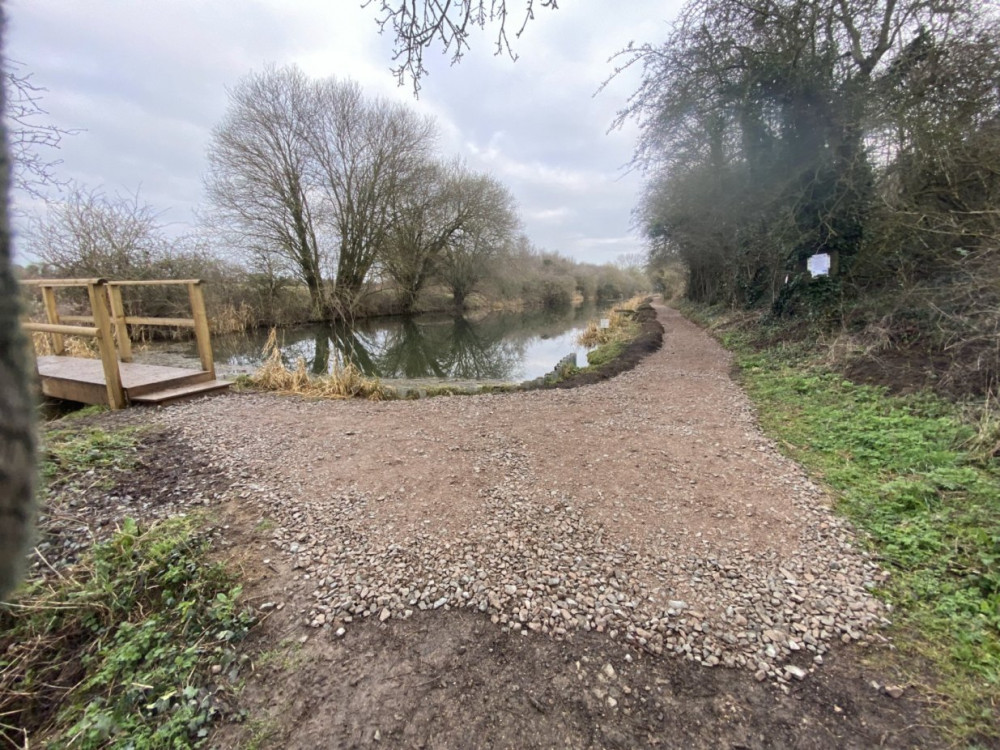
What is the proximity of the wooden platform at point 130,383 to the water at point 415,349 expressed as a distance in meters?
1.62

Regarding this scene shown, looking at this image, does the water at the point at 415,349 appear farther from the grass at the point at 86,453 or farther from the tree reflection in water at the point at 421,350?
the grass at the point at 86,453

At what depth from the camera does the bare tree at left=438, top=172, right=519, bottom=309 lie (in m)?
19.3

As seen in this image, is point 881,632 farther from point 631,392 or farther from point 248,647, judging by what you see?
point 631,392

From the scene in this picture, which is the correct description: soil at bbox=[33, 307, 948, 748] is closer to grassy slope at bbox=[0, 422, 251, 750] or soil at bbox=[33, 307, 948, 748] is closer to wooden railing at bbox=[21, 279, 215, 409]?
grassy slope at bbox=[0, 422, 251, 750]

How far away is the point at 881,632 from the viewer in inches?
71.3

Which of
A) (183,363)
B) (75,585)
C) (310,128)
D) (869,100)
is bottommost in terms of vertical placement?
(75,585)

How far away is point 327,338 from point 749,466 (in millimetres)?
14192

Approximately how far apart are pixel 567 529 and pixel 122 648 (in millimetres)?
2142

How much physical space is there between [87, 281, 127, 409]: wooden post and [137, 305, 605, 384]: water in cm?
247

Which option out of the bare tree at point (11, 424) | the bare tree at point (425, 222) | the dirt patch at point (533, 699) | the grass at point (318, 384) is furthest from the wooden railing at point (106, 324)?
the bare tree at point (425, 222)

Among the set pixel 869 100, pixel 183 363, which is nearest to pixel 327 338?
pixel 183 363

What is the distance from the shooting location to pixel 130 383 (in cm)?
501

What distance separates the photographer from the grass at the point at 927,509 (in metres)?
1.62

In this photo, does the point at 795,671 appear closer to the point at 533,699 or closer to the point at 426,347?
the point at 533,699
